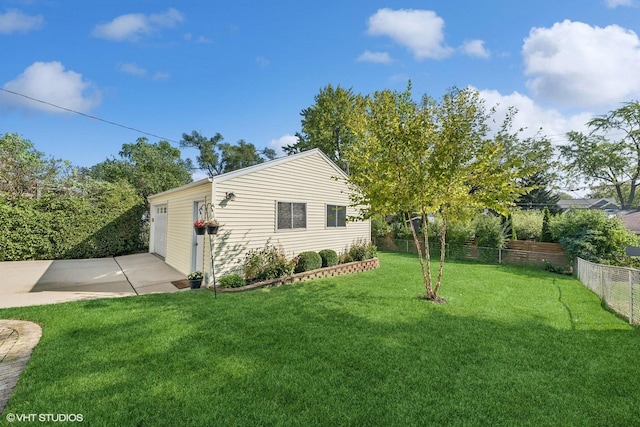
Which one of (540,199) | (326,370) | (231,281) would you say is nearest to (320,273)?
(231,281)

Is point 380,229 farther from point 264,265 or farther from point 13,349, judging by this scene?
point 13,349

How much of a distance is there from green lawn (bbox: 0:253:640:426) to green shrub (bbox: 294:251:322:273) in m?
2.64

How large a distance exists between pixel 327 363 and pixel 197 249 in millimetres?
5869

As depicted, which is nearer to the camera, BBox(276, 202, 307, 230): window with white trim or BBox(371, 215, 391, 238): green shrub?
BBox(276, 202, 307, 230): window with white trim

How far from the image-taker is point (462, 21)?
344 inches

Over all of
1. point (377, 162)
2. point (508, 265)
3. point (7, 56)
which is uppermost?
point (7, 56)

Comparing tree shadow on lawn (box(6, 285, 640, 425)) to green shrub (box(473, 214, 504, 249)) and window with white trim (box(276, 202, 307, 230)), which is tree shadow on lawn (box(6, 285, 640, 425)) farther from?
green shrub (box(473, 214, 504, 249))

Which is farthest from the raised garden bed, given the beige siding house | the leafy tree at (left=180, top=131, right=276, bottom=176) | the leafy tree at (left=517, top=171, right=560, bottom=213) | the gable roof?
the leafy tree at (left=180, top=131, right=276, bottom=176)

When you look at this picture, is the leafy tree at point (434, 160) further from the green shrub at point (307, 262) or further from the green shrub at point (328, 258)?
the green shrub at point (328, 258)

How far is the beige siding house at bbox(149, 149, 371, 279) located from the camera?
746 centimetres

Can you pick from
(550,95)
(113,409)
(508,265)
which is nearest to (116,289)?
(113,409)

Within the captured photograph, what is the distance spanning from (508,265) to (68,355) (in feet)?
45.9

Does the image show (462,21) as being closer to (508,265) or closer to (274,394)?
(508,265)

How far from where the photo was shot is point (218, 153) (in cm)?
3559
